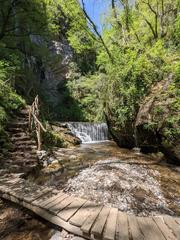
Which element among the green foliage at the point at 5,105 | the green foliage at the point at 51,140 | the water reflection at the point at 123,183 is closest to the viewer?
the water reflection at the point at 123,183

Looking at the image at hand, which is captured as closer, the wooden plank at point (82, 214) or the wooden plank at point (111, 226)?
the wooden plank at point (111, 226)

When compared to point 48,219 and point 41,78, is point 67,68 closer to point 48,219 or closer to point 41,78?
point 41,78

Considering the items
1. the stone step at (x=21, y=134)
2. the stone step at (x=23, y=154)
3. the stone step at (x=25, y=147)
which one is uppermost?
the stone step at (x=21, y=134)

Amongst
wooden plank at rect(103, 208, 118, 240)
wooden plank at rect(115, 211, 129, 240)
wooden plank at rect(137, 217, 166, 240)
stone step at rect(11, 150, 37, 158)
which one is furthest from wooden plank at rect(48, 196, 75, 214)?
stone step at rect(11, 150, 37, 158)

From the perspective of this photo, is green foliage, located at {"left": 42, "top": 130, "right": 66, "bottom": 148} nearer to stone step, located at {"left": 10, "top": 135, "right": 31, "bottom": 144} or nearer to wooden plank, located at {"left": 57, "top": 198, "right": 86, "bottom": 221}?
stone step, located at {"left": 10, "top": 135, "right": 31, "bottom": 144}

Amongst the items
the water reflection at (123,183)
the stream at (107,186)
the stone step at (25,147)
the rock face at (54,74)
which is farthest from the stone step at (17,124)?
the rock face at (54,74)

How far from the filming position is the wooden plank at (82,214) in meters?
2.67

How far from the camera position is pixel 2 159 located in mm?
5902

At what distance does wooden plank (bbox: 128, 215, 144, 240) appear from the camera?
7.77ft

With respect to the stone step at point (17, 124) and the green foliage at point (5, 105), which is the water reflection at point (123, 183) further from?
the stone step at point (17, 124)

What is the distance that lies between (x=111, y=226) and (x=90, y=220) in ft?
0.89

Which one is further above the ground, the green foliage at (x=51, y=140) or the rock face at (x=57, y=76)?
the rock face at (x=57, y=76)

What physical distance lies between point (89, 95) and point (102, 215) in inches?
678

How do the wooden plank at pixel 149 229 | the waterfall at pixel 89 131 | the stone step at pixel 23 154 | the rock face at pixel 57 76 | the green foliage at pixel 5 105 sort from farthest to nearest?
the rock face at pixel 57 76 < the waterfall at pixel 89 131 < the green foliage at pixel 5 105 < the stone step at pixel 23 154 < the wooden plank at pixel 149 229
